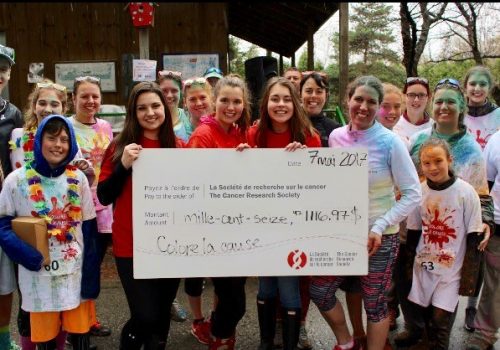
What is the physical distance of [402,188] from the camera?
301cm

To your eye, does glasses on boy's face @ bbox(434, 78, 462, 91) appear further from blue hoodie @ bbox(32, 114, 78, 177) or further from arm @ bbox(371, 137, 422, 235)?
blue hoodie @ bbox(32, 114, 78, 177)

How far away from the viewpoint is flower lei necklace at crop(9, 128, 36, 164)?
3104 mm

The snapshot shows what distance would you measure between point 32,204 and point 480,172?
291 centimetres

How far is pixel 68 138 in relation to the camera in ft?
9.57

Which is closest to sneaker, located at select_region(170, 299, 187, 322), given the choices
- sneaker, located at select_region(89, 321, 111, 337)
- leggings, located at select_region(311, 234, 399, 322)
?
sneaker, located at select_region(89, 321, 111, 337)

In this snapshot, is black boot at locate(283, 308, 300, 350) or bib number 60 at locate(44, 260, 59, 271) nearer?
bib number 60 at locate(44, 260, 59, 271)

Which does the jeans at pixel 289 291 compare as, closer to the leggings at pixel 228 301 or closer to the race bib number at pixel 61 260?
the leggings at pixel 228 301

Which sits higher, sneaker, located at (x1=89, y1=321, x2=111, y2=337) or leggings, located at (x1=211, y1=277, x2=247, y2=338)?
leggings, located at (x1=211, y1=277, x2=247, y2=338)

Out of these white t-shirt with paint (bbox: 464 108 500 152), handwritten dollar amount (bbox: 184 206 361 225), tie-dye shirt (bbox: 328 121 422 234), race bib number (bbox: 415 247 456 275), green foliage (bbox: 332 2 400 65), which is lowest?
race bib number (bbox: 415 247 456 275)

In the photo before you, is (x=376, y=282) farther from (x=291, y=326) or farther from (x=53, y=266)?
(x=53, y=266)

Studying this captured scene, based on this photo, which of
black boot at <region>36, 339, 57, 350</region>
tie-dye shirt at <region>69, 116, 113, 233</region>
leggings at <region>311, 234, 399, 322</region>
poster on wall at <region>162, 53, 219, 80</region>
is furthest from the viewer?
poster on wall at <region>162, 53, 219, 80</region>

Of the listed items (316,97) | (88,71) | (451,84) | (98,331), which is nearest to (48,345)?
(98,331)

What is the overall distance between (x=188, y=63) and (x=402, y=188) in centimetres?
674

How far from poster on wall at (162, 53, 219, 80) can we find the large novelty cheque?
6350mm
